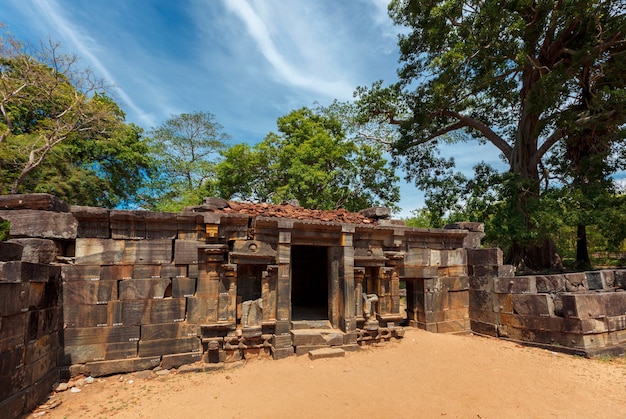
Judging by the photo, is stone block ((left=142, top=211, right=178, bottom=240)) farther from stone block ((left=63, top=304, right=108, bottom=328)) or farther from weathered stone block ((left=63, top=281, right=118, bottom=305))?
stone block ((left=63, top=304, right=108, bottom=328))

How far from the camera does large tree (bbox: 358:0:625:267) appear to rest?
1084cm

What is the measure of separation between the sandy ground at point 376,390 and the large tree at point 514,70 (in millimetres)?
5908

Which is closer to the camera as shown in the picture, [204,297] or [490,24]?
[204,297]

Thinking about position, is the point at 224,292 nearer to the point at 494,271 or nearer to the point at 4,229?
the point at 4,229

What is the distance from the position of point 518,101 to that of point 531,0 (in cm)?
481

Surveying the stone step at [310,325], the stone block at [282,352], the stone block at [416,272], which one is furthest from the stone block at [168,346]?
the stone block at [416,272]

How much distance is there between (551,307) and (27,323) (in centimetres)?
1037

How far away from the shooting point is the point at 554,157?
1445 centimetres

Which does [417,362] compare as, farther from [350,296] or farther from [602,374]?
[602,374]

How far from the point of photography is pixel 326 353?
6887 mm

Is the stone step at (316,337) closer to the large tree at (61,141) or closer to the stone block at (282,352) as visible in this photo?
→ the stone block at (282,352)

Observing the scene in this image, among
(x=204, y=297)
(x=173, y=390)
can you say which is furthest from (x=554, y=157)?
(x=173, y=390)

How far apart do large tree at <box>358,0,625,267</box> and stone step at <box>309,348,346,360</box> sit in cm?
800

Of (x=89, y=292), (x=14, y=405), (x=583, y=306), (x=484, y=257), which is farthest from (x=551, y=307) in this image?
(x=14, y=405)
